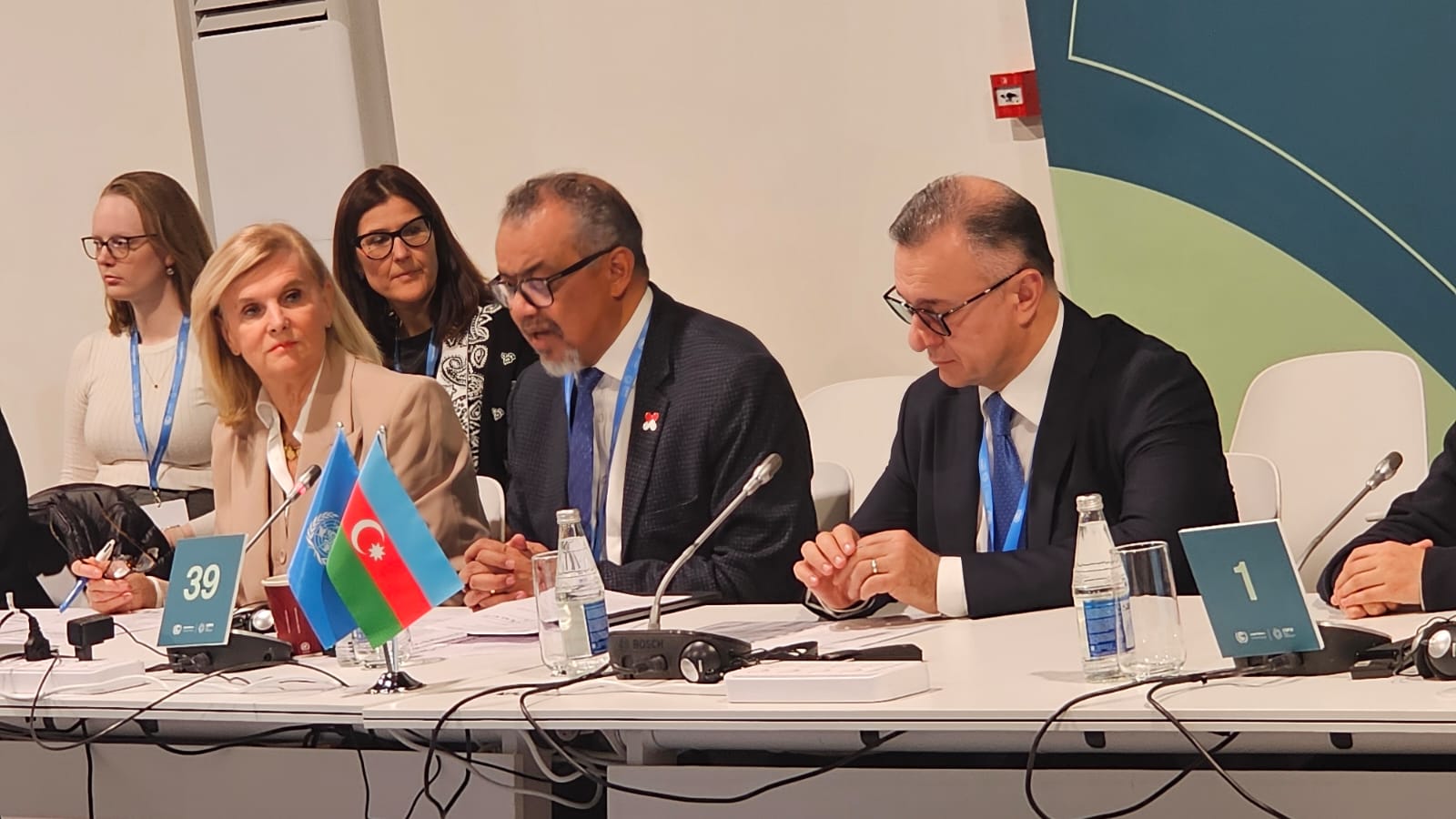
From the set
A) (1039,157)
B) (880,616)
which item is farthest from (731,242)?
(880,616)

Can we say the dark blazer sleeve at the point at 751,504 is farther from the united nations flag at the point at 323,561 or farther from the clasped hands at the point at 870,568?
the united nations flag at the point at 323,561

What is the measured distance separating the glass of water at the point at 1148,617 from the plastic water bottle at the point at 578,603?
0.74 m

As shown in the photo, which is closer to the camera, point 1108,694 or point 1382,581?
point 1108,694

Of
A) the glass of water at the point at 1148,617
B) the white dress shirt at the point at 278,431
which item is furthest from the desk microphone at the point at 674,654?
the white dress shirt at the point at 278,431

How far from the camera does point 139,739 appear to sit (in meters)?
2.74

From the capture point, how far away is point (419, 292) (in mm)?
4543

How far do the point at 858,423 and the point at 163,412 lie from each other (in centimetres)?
197

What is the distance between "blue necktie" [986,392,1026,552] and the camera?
2803 mm

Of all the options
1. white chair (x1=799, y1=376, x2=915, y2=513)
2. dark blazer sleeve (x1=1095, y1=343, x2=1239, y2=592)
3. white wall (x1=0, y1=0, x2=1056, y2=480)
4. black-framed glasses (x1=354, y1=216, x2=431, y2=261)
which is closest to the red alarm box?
white wall (x1=0, y1=0, x2=1056, y2=480)

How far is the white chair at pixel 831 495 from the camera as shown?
12.6 ft

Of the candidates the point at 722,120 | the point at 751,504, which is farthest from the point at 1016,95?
the point at 751,504

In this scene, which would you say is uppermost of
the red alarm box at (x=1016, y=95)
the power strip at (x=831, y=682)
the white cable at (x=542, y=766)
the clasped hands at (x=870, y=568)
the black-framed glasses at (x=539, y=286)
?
the red alarm box at (x=1016, y=95)

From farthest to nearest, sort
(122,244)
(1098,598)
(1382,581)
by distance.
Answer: (122,244), (1382,581), (1098,598)

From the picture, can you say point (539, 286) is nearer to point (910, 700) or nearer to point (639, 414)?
point (639, 414)
